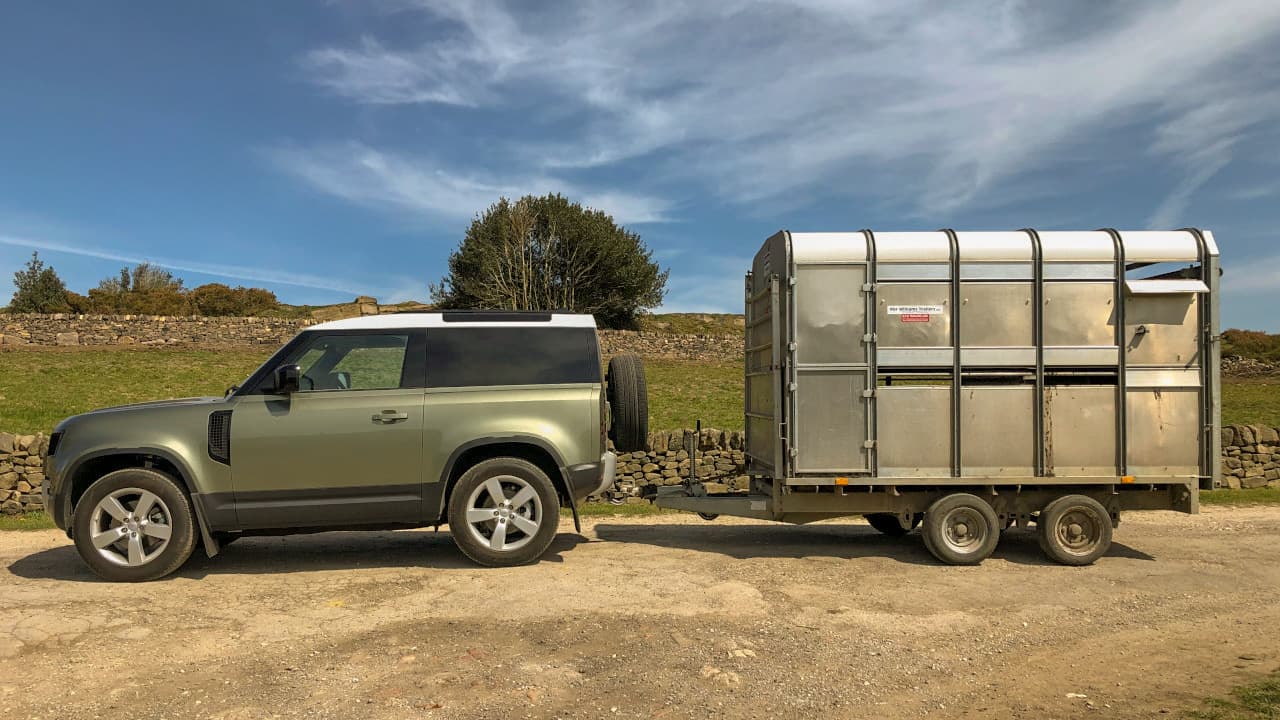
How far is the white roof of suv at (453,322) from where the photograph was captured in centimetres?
740

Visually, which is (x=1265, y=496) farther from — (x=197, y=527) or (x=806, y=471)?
(x=197, y=527)

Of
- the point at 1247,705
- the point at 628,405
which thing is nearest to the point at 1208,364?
the point at 1247,705

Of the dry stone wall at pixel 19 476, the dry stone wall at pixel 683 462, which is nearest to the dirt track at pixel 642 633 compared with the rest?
the dry stone wall at pixel 19 476

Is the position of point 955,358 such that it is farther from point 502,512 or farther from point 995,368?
point 502,512

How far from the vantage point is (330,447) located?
7.06 meters

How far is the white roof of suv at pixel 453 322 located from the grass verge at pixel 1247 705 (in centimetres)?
511

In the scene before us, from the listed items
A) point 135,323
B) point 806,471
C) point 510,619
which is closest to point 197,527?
point 510,619

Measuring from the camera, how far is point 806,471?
7473mm

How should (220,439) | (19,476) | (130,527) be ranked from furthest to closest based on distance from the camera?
1. (19,476)
2. (220,439)
3. (130,527)

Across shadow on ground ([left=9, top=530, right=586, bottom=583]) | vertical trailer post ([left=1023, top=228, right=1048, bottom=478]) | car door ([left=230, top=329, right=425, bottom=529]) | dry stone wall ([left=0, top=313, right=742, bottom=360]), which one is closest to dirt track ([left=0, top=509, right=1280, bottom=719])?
shadow on ground ([left=9, top=530, right=586, bottom=583])

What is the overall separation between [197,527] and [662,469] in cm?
777

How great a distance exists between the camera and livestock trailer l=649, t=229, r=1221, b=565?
740 centimetres

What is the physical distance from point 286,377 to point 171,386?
1793 centimetres

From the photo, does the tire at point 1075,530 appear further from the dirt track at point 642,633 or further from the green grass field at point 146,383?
the green grass field at point 146,383
